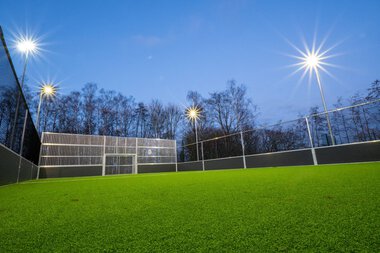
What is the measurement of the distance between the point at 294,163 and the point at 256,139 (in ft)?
10.3

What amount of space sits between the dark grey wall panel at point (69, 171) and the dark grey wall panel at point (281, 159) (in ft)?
46.3

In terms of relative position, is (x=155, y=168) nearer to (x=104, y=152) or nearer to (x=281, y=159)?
(x=104, y=152)

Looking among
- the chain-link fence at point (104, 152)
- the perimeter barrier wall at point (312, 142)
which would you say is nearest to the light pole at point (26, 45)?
the chain-link fence at point (104, 152)

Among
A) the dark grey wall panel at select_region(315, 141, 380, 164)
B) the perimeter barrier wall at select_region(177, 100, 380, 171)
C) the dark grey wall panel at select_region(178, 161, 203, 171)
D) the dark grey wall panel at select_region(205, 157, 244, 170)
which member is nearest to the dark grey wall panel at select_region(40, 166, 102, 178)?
the dark grey wall panel at select_region(178, 161, 203, 171)

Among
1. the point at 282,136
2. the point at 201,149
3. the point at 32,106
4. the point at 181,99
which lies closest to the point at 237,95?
the point at 181,99

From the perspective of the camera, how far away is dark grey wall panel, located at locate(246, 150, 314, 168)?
9.11 meters

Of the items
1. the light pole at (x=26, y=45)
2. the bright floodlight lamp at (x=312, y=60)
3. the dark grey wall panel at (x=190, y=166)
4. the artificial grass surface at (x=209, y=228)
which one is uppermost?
the light pole at (x=26, y=45)

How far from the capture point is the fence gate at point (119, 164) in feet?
61.3

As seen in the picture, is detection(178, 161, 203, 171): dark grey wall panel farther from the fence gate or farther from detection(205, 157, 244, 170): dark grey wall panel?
the fence gate

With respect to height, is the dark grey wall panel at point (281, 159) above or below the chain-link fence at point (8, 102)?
below

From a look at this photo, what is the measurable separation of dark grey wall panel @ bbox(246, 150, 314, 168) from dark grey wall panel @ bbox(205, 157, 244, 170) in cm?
77

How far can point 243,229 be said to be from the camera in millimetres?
1104

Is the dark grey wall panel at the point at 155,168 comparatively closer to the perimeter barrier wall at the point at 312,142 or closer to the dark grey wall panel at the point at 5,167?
the perimeter barrier wall at the point at 312,142

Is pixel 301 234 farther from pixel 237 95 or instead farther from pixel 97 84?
pixel 97 84
